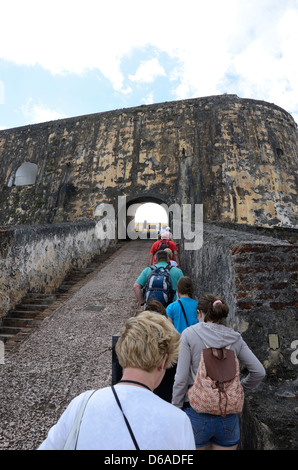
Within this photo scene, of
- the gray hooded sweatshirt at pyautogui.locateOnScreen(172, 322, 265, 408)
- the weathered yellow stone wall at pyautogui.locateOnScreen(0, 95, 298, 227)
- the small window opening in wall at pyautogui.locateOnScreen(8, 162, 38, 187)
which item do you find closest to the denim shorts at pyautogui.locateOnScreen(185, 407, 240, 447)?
the gray hooded sweatshirt at pyautogui.locateOnScreen(172, 322, 265, 408)

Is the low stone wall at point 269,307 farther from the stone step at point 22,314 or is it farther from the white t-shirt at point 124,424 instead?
the stone step at point 22,314

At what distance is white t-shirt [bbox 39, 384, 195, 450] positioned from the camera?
38.8 inches

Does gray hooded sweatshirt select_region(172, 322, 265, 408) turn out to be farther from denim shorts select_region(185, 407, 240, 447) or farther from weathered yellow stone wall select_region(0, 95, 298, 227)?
weathered yellow stone wall select_region(0, 95, 298, 227)

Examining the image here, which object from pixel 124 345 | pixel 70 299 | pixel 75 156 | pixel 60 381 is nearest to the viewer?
pixel 124 345

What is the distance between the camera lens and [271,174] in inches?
598

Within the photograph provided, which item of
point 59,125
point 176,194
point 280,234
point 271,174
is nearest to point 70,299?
point 280,234

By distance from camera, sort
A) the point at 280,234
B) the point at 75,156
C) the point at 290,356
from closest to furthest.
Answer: the point at 290,356 < the point at 280,234 < the point at 75,156

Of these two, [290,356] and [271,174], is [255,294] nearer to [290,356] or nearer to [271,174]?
[290,356]

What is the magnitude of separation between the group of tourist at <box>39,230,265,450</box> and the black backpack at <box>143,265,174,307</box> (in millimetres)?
1403

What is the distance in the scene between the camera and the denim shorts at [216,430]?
174 centimetres

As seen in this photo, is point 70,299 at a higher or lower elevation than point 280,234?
lower

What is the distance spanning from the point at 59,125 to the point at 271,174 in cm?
1295

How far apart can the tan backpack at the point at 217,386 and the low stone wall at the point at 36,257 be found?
4.43m

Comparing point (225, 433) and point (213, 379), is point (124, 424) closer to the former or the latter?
point (213, 379)
